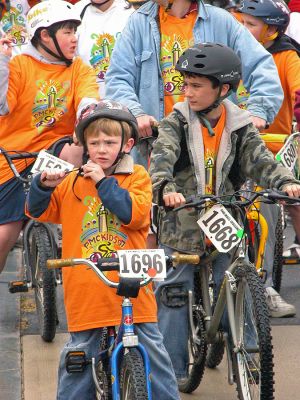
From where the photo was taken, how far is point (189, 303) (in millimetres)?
6742

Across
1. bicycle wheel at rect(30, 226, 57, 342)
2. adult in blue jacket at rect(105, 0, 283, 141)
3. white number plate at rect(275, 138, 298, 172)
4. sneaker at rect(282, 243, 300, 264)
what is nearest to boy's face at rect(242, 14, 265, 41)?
adult in blue jacket at rect(105, 0, 283, 141)

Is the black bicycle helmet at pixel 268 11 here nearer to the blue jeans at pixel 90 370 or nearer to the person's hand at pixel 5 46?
the person's hand at pixel 5 46

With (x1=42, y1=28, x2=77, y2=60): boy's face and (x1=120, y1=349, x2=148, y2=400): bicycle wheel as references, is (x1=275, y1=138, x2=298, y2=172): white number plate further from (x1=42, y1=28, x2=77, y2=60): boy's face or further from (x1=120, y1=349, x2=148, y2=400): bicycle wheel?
(x1=120, y1=349, x2=148, y2=400): bicycle wheel

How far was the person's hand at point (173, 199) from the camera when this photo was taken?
20.0 feet

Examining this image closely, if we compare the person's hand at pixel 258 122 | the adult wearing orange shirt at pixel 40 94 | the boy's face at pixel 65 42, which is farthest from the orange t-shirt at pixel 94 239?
the boy's face at pixel 65 42

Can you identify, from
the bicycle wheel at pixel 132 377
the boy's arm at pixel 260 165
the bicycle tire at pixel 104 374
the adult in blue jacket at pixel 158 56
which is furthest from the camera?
the adult in blue jacket at pixel 158 56

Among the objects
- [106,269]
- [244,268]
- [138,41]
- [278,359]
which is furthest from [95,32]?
[106,269]

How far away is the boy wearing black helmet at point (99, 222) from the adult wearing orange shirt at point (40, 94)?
2253 millimetres

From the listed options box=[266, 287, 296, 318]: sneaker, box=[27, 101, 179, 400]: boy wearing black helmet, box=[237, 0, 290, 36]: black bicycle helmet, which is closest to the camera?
box=[27, 101, 179, 400]: boy wearing black helmet

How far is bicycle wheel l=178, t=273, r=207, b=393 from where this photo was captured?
6.70m

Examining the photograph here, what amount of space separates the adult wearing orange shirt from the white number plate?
1.33 metres

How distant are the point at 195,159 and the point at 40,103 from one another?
184 cm

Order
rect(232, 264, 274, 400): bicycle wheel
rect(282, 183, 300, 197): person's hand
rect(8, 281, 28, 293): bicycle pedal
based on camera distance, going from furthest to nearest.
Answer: rect(8, 281, 28, 293): bicycle pedal < rect(282, 183, 300, 197): person's hand < rect(232, 264, 274, 400): bicycle wheel

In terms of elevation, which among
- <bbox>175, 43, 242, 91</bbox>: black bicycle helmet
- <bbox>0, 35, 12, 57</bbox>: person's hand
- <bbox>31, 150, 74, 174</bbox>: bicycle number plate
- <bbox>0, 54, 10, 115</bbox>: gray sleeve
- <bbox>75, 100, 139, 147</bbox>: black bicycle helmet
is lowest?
<bbox>31, 150, 74, 174</bbox>: bicycle number plate
